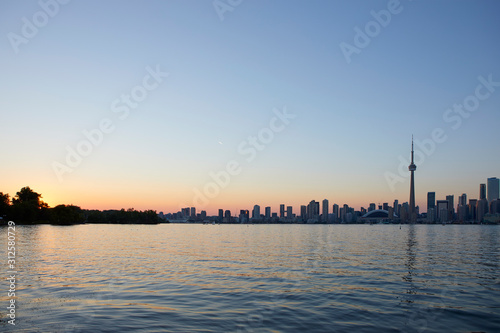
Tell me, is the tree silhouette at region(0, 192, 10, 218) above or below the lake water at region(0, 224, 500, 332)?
above

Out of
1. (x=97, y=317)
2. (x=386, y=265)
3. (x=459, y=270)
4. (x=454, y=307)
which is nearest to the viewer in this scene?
(x=97, y=317)

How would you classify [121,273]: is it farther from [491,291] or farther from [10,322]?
[491,291]

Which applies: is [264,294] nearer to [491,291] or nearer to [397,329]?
[397,329]

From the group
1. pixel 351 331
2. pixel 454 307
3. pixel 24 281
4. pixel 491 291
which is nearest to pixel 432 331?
pixel 351 331

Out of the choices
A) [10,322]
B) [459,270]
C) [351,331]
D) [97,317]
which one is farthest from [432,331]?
[459,270]

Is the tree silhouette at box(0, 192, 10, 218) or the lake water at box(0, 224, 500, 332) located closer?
the lake water at box(0, 224, 500, 332)

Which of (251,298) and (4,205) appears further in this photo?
(4,205)

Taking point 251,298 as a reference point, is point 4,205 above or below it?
above

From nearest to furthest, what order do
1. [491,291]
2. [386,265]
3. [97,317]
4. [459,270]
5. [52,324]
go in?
[52,324] → [97,317] → [491,291] → [459,270] → [386,265]

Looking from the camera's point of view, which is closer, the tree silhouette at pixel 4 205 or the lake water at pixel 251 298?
the lake water at pixel 251 298

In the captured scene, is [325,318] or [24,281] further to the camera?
[24,281]

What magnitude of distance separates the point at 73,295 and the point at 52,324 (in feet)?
25.7

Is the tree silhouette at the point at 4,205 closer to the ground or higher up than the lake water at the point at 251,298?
higher up

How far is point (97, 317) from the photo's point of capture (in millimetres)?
21547
